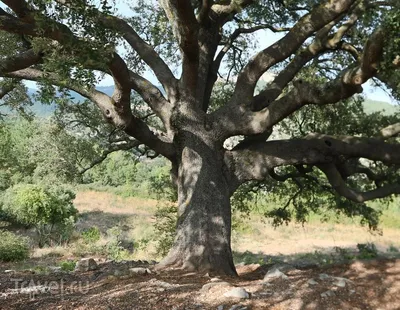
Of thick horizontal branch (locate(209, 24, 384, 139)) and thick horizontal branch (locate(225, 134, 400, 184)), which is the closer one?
thick horizontal branch (locate(209, 24, 384, 139))

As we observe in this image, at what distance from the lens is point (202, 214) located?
7387 mm

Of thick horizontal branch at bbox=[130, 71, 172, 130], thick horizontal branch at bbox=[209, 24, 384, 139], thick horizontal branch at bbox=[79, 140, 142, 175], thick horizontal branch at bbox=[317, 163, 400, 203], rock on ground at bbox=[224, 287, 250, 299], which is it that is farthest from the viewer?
thick horizontal branch at bbox=[79, 140, 142, 175]

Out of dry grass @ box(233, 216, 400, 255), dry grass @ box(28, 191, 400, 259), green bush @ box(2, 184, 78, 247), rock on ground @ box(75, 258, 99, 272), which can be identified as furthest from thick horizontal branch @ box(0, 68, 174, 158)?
dry grass @ box(233, 216, 400, 255)

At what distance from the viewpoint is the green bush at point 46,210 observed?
59.8 ft

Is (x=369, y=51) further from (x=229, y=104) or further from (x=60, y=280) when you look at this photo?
(x=60, y=280)

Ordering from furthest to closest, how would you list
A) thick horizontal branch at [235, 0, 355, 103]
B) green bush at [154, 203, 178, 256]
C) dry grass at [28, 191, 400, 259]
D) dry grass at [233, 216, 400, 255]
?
1. dry grass at [233, 216, 400, 255]
2. dry grass at [28, 191, 400, 259]
3. green bush at [154, 203, 178, 256]
4. thick horizontal branch at [235, 0, 355, 103]

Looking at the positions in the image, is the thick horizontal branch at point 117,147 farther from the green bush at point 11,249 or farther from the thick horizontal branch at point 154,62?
the green bush at point 11,249

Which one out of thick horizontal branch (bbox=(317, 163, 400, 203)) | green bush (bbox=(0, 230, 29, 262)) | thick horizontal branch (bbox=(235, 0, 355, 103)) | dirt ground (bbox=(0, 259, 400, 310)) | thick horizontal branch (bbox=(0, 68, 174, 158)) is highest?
thick horizontal branch (bbox=(235, 0, 355, 103))

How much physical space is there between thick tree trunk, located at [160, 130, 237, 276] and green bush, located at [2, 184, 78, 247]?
40.6ft

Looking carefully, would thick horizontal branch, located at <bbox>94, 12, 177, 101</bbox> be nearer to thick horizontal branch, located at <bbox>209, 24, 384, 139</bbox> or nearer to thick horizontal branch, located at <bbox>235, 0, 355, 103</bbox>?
thick horizontal branch, located at <bbox>209, 24, 384, 139</bbox>

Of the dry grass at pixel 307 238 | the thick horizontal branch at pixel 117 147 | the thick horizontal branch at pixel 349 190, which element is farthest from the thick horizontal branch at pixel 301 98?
the dry grass at pixel 307 238

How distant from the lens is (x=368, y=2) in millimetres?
8703

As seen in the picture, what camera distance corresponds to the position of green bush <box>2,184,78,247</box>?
59.8ft

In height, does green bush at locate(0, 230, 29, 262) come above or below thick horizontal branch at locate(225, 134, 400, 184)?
below
